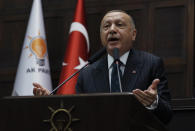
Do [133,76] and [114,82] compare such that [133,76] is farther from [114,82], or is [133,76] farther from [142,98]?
[142,98]

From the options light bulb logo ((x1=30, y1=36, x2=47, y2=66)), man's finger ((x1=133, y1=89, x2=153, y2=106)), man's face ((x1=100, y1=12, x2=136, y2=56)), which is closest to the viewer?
man's finger ((x1=133, y1=89, x2=153, y2=106))

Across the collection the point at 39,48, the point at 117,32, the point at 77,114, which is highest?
the point at 39,48

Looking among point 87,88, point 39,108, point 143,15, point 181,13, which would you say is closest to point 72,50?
point 143,15

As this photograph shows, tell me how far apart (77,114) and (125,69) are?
90 cm

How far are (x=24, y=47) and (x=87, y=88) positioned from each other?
183 centimetres

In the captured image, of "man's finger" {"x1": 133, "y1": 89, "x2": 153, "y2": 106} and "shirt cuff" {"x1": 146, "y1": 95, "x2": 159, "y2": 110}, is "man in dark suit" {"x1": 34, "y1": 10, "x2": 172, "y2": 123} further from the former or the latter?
"man's finger" {"x1": 133, "y1": 89, "x2": 153, "y2": 106}

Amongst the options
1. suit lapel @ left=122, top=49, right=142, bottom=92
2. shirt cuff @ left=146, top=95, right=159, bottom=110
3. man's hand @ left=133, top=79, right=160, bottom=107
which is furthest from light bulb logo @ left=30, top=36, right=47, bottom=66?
man's hand @ left=133, top=79, right=160, bottom=107

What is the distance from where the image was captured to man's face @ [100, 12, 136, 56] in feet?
9.92

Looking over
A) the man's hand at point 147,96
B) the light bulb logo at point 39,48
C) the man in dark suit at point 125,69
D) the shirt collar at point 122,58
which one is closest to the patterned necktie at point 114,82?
the man in dark suit at point 125,69

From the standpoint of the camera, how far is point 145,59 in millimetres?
2984

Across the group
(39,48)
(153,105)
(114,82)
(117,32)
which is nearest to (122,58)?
(117,32)

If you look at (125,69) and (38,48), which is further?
(38,48)

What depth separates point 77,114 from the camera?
2055mm

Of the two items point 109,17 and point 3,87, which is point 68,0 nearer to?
point 3,87
